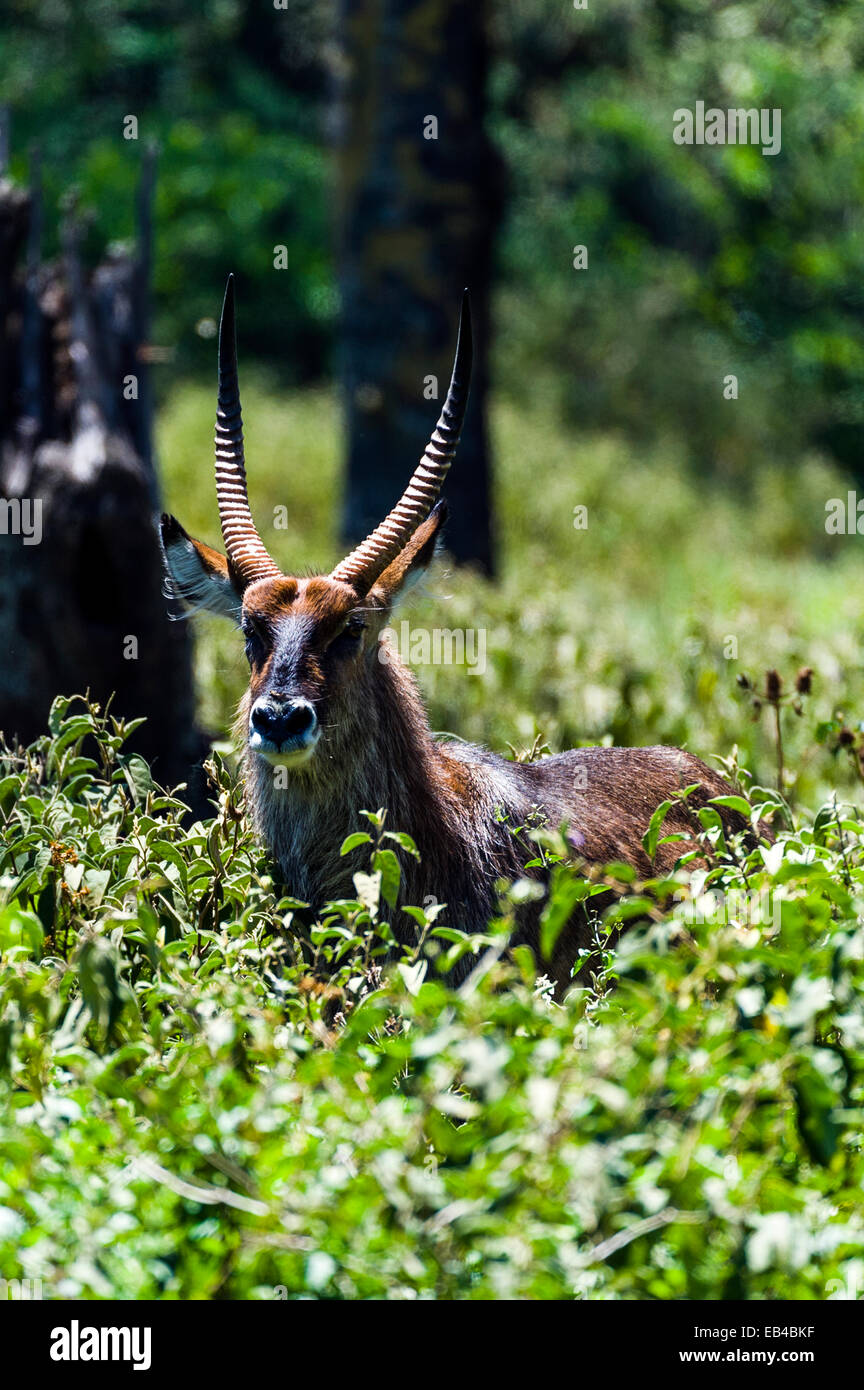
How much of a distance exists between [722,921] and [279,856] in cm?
147

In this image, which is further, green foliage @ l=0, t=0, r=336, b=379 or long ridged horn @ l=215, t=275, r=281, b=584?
green foliage @ l=0, t=0, r=336, b=379

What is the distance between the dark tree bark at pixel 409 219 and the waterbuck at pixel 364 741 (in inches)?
276

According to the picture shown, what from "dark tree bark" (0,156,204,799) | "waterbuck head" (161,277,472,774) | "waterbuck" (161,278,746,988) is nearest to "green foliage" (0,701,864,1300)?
"waterbuck head" (161,277,472,774)

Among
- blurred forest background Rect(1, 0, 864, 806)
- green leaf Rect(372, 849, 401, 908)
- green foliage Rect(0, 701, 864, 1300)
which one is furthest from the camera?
blurred forest background Rect(1, 0, 864, 806)

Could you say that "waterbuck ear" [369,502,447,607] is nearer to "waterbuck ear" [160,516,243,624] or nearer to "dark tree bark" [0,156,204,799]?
"waterbuck ear" [160,516,243,624]

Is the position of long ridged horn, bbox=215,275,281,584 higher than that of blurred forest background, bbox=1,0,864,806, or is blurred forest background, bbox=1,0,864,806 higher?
blurred forest background, bbox=1,0,864,806

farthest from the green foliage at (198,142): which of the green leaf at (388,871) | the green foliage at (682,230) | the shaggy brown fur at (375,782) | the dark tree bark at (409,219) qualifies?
the green leaf at (388,871)

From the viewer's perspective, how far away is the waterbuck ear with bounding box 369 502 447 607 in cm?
488

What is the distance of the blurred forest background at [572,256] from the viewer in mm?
18344

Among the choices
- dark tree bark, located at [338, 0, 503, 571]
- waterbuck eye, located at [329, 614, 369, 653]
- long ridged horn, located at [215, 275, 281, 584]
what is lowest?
waterbuck eye, located at [329, 614, 369, 653]

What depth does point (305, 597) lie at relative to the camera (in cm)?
465

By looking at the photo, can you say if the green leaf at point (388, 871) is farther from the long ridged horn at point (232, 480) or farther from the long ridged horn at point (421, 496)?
the long ridged horn at point (232, 480)

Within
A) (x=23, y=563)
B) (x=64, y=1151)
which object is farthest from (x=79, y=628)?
(x=64, y=1151)

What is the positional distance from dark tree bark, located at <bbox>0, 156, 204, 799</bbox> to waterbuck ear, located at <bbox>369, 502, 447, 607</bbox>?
1833mm
